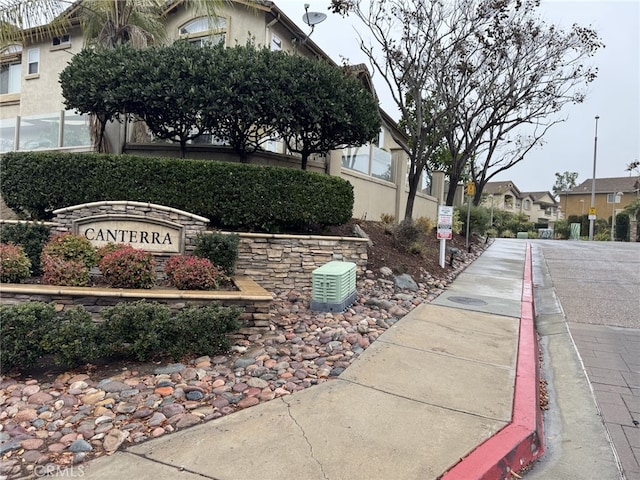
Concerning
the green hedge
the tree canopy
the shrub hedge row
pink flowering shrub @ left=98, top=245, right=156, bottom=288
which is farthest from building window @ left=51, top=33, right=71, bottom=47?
the shrub hedge row

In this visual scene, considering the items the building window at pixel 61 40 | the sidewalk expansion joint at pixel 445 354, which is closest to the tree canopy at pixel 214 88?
the sidewalk expansion joint at pixel 445 354

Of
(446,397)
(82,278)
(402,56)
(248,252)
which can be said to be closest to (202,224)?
(248,252)

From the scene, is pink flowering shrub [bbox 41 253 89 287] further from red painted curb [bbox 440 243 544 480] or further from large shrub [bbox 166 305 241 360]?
red painted curb [bbox 440 243 544 480]

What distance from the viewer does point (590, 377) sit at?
15.2 ft

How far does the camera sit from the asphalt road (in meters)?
3.11

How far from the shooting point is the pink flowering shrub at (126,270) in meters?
5.58

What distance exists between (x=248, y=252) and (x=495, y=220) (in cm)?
4030

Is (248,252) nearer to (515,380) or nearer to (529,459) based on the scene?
(515,380)

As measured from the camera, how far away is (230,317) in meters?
4.73

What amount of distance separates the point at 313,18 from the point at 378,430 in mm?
12265

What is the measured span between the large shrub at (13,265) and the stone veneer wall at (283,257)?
10.4 ft

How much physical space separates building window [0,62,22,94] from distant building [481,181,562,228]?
175ft

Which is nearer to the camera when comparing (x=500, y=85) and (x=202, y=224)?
(x=202, y=224)

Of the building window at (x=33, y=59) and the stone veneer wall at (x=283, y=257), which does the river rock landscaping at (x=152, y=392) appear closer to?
the stone veneer wall at (x=283, y=257)
